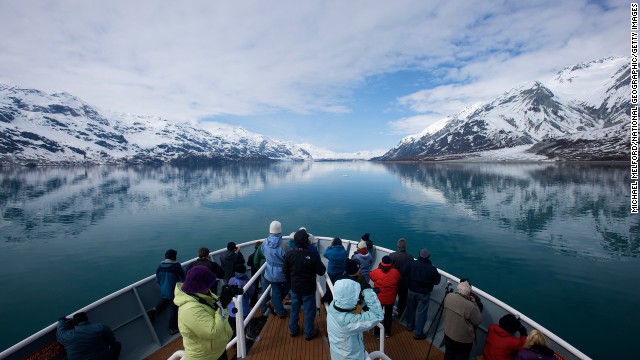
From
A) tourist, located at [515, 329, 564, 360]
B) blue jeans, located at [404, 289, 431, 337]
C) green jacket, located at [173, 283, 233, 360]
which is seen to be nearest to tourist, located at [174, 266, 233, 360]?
green jacket, located at [173, 283, 233, 360]

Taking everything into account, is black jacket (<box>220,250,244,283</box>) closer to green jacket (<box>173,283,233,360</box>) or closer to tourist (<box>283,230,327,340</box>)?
tourist (<box>283,230,327,340</box>)

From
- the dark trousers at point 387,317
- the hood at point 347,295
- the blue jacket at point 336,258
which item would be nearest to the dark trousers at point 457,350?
the dark trousers at point 387,317

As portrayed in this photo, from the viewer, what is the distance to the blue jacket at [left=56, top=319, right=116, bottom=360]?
22.7ft

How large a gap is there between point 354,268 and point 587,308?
1855 centimetres

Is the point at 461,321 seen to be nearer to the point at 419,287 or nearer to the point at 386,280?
the point at 419,287

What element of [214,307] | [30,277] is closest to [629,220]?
[214,307]

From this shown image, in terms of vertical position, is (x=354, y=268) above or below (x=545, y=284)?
above

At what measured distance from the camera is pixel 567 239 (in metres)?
30.7

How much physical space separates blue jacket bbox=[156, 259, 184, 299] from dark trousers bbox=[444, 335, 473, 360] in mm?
8820

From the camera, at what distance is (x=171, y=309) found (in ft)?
33.4

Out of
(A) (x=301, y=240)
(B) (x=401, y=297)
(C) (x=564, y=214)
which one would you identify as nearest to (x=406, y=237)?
(B) (x=401, y=297)

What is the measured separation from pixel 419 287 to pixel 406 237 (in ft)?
76.7

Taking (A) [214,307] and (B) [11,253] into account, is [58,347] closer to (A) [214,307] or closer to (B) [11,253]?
(A) [214,307]

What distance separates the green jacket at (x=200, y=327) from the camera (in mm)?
5020
